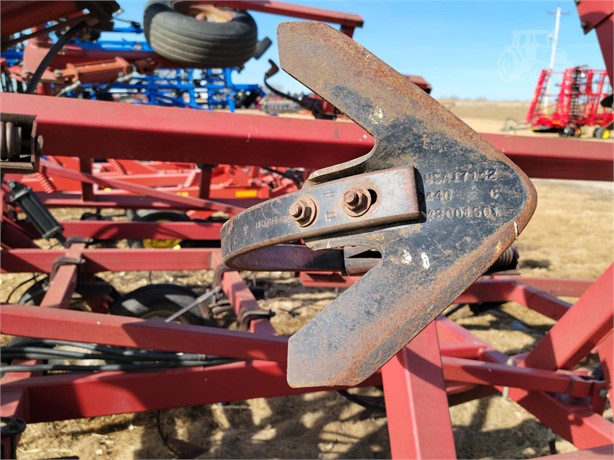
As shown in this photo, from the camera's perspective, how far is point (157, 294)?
2826mm

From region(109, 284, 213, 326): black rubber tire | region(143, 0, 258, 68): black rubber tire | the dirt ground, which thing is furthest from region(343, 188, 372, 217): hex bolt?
region(143, 0, 258, 68): black rubber tire

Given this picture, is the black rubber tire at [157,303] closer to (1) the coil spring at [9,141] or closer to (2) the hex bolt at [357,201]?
(1) the coil spring at [9,141]

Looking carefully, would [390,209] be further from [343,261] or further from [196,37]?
[196,37]

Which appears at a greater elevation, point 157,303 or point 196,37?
point 196,37

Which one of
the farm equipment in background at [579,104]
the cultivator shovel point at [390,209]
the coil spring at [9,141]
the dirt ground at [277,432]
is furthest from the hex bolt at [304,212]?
the farm equipment in background at [579,104]

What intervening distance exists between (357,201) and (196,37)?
3.46 m

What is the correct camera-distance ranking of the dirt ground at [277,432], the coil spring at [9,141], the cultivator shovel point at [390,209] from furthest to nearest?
the dirt ground at [277,432] → the coil spring at [9,141] → the cultivator shovel point at [390,209]

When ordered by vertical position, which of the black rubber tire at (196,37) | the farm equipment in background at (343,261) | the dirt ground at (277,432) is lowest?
the dirt ground at (277,432)

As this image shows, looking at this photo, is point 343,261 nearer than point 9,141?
No

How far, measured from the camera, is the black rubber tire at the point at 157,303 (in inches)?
110

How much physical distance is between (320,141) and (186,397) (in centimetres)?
121

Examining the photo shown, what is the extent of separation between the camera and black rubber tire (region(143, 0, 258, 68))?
3877 millimetres

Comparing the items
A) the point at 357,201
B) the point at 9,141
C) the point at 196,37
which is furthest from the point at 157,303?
the point at 357,201

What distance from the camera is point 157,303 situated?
2.83 meters
